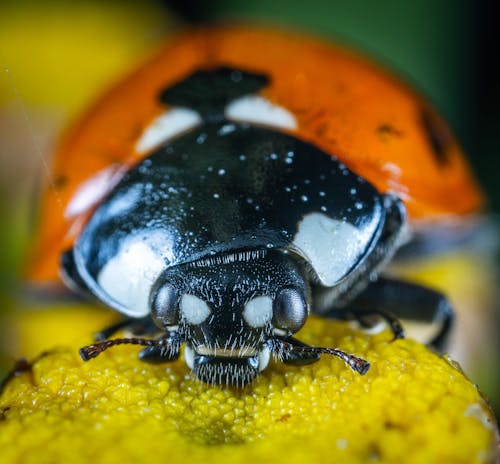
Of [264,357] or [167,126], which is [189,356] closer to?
[264,357]

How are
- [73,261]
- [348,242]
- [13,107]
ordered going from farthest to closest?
[13,107] < [73,261] < [348,242]

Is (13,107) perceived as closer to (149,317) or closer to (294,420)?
(149,317)

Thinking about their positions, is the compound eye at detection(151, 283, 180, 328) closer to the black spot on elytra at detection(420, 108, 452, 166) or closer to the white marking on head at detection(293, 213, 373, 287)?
the white marking on head at detection(293, 213, 373, 287)

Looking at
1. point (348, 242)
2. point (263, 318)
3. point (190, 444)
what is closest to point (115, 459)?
point (190, 444)

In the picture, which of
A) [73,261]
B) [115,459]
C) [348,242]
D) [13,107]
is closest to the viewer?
[115,459]

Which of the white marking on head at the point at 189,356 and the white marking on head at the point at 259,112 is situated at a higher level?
the white marking on head at the point at 259,112

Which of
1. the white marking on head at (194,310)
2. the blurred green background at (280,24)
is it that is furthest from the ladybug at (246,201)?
the blurred green background at (280,24)

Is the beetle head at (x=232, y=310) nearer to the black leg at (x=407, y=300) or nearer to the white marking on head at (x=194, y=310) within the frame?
the white marking on head at (x=194, y=310)
